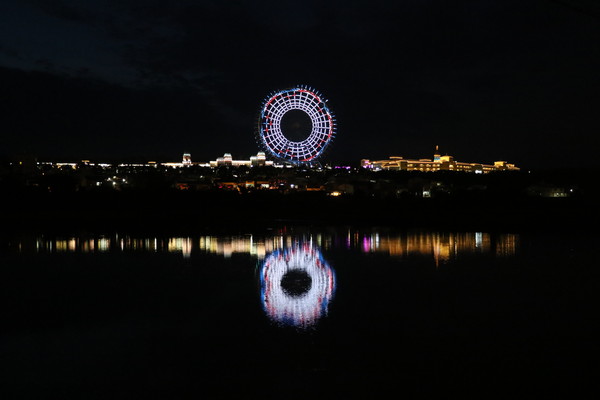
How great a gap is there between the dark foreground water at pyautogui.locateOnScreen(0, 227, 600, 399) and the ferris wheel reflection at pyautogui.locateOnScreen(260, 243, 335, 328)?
4 cm

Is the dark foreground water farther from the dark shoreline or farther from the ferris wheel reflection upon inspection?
the dark shoreline

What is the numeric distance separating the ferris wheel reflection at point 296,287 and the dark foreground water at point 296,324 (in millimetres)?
41

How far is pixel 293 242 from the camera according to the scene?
1645 cm

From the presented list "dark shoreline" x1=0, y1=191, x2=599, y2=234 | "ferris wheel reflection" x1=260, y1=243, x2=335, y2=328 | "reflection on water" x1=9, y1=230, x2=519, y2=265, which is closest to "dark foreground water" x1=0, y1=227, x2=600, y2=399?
"ferris wheel reflection" x1=260, y1=243, x2=335, y2=328

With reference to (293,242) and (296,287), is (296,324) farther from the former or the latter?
(293,242)

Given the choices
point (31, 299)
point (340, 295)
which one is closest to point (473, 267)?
point (340, 295)

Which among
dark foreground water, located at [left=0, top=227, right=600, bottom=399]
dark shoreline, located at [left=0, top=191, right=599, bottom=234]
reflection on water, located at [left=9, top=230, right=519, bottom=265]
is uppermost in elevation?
dark shoreline, located at [left=0, top=191, right=599, bottom=234]

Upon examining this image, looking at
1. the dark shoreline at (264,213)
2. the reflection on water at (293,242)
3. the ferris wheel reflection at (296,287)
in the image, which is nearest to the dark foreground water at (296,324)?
the ferris wheel reflection at (296,287)

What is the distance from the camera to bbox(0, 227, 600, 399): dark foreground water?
17.4 ft

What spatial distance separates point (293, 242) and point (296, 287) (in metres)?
7.04

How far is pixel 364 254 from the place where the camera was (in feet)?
45.1

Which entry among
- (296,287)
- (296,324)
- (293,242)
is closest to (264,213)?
(293,242)

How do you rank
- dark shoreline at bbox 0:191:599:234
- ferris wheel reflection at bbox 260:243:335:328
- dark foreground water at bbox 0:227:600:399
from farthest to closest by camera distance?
dark shoreline at bbox 0:191:599:234 → ferris wheel reflection at bbox 260:243:335:328 → dark foreground water at bbox 0:227:600:399

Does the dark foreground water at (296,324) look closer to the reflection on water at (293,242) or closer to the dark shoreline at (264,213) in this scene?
the reflection on water at (293,242)
